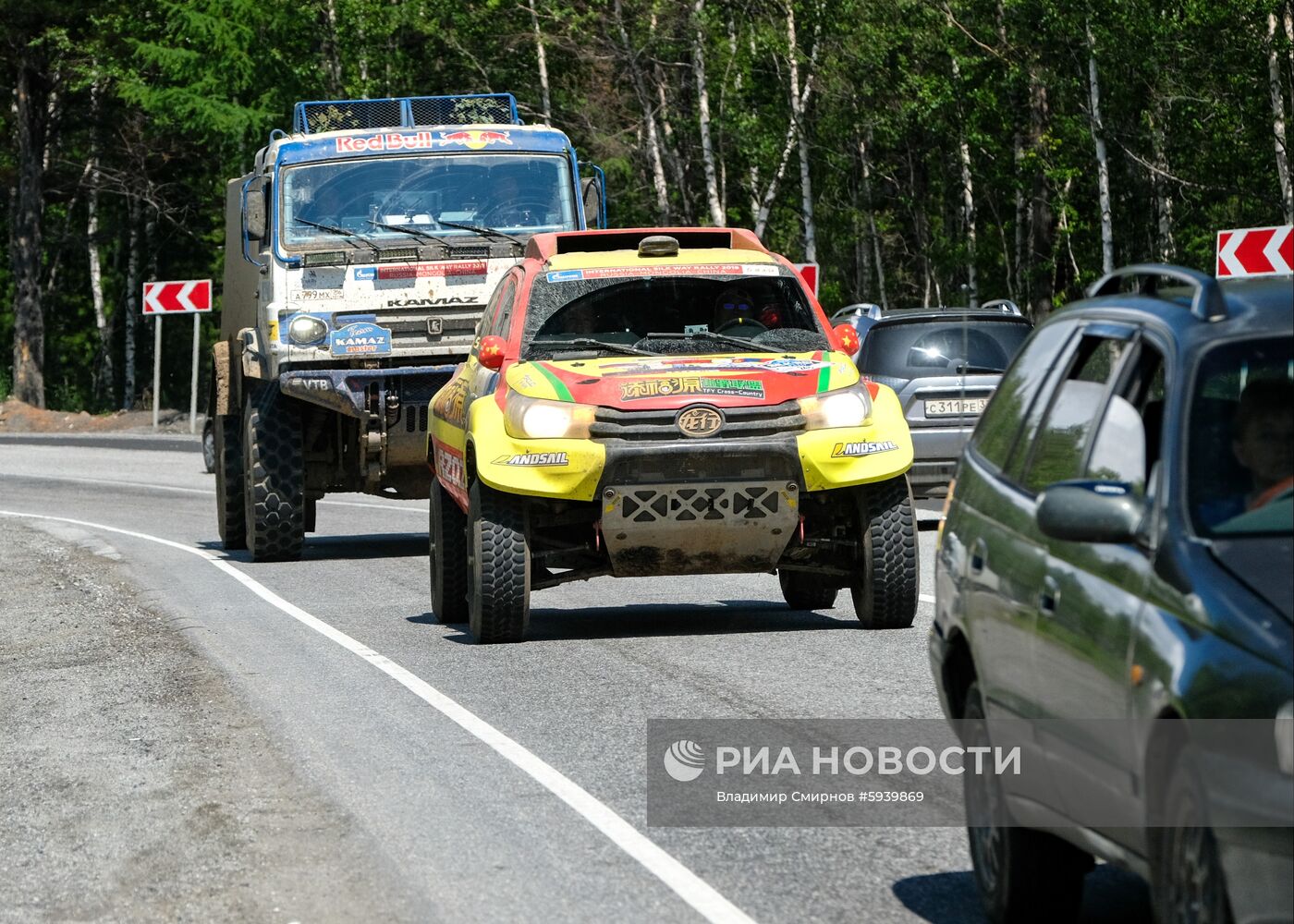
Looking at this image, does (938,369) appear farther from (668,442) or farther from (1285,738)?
(1285,738)

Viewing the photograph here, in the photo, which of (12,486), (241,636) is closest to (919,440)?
(241,636)

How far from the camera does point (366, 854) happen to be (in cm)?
671

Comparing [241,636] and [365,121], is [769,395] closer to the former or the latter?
[241,636]

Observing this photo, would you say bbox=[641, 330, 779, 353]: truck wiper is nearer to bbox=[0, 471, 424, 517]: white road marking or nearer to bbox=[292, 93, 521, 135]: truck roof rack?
bbox=[292, 93, 521, 135]: truck roof rack

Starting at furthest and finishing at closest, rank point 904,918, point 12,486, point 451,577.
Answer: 1. point 12,486
2. point 451,577
3. point 904,918

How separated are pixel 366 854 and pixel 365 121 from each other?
1296 cm

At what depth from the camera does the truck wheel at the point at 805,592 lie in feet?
44.0

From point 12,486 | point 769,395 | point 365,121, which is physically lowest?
point 12,486

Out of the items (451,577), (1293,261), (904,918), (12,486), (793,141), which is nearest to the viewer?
(904,918)

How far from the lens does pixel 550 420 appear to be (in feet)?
37.7

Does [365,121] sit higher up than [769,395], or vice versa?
[365,121]

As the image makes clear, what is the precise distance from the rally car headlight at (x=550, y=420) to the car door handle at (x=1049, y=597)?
6504mm

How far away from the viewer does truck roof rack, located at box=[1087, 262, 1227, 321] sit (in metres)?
4.82

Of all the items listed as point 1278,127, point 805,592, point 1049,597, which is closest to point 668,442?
point 805,592
